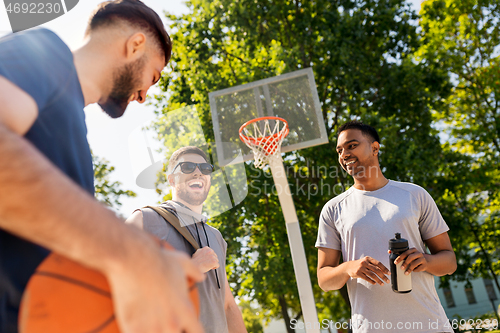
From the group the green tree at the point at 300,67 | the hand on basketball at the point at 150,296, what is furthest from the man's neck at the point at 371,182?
the green tree at the point at 300,67

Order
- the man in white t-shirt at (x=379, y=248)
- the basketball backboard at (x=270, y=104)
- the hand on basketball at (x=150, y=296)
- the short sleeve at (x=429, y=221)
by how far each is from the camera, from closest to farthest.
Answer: the hand on basketball at (x=150, y=296)
the man in white t-shirt at (x=379, y=248)
the short sleeve at (x=429, y=221)
the basketball backboard at (x=270, y=104)

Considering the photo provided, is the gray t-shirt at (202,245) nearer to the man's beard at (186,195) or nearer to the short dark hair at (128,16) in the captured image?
the man's beard at (186,195)

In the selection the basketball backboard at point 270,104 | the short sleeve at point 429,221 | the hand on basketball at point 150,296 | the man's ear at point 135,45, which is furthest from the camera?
the basketball backboard at point 270,104

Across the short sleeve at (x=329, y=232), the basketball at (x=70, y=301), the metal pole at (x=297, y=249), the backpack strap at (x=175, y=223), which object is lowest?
the metal pole at (x=297, y=249)

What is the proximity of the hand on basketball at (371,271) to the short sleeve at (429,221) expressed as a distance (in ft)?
2.15

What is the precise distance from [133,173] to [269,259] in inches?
346

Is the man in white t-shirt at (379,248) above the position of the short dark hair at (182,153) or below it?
below

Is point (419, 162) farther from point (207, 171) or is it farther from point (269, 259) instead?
point (207, 171)

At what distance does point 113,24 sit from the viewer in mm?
1027

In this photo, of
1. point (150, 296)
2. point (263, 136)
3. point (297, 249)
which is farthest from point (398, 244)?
point (263, 136)

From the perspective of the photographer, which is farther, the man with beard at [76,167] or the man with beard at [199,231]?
the man with beard at [199,231]

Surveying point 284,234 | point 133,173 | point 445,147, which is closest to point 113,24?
point 133,173

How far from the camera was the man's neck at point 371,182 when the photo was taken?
3.29 metres

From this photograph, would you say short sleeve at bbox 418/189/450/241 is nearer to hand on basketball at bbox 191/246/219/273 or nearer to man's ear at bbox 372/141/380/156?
man's ear at bbox 372/141/380/156
